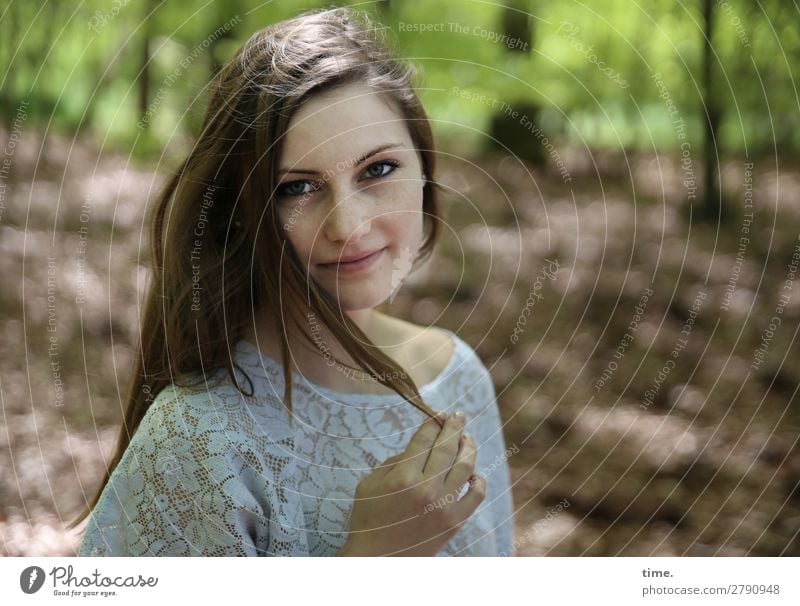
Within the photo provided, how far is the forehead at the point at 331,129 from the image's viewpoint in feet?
1.83

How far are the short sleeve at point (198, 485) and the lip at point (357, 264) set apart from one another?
0.12m

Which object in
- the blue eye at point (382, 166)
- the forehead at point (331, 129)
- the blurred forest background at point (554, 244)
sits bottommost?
the blurred forest background at point (554, 244)

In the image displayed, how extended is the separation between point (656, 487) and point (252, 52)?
79cm

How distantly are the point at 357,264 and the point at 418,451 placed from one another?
15 cm

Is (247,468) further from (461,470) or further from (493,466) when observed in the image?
(493,466)

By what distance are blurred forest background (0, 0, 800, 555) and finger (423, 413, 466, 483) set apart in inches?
16.6

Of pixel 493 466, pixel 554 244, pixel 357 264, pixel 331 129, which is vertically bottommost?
pixel 554 244

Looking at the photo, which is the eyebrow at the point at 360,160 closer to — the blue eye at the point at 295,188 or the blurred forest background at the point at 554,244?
the blue eye at the point at 295,188

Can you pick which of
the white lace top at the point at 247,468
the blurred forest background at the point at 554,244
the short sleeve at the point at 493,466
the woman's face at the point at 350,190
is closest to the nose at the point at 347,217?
the woman's face at the point at 350,190

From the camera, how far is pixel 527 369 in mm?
1310

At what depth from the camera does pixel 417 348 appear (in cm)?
73

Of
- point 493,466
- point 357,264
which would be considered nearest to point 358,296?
point 357,264

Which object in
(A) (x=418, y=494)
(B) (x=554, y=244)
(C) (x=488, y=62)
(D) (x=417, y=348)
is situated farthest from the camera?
(B) (x=554, y=244)
